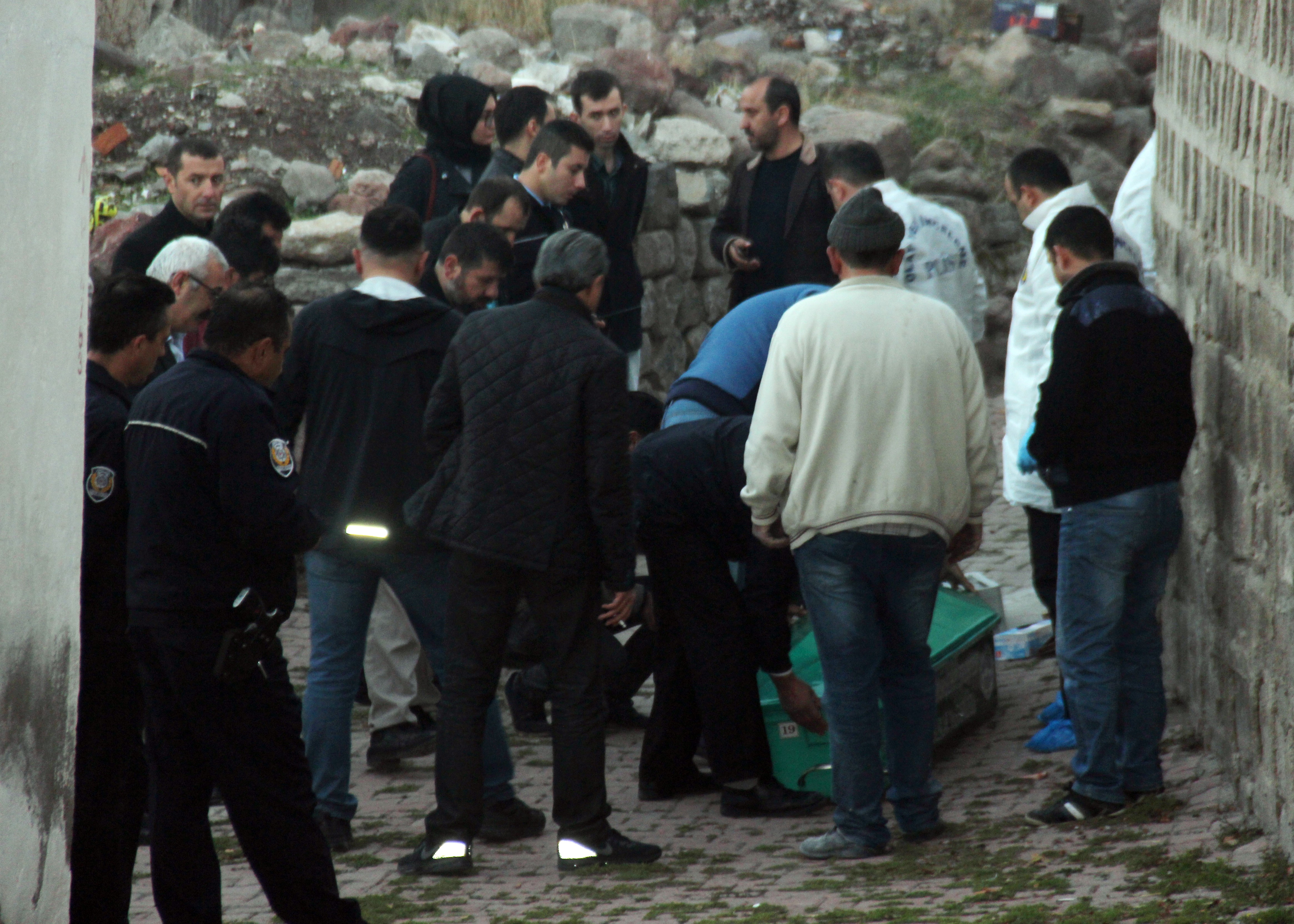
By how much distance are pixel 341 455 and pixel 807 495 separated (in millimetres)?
1396

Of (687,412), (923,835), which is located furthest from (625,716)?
(923,835)

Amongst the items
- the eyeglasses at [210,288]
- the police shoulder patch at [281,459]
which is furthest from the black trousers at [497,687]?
the eyeglasses at [210,288]

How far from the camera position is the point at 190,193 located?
5.99 m

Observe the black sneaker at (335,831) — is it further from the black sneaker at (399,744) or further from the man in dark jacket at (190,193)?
the man in dark jacket at (190,193)

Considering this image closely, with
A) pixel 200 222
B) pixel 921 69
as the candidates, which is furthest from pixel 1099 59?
pixel 200 222

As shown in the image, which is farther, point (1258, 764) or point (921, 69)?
point (921, 69)

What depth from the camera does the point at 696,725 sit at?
509 cm

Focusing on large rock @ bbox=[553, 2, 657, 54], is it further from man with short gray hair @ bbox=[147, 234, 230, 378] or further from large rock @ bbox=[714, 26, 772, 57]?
man with short gray hair @ bbox=[147, 234, 230, 378]

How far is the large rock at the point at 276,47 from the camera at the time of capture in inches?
459

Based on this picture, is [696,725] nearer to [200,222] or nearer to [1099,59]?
[200,222]

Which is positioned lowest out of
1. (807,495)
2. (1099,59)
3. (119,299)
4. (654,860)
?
(654,860)

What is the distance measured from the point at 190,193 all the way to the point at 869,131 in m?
6.20

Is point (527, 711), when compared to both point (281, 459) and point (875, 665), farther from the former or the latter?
point (281, 459)

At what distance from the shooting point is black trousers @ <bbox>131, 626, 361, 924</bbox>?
12.1 feet
